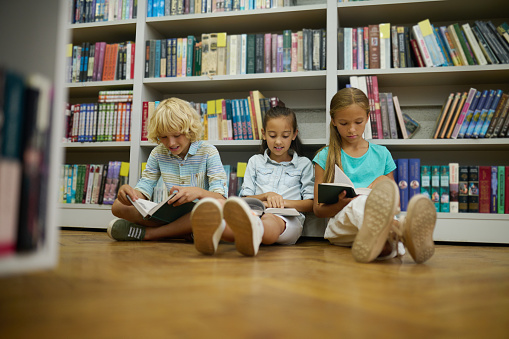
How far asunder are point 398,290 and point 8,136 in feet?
2.36

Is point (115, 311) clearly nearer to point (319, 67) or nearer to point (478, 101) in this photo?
point (319, 67)

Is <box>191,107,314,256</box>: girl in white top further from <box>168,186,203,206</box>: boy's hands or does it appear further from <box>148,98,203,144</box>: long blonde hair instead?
<box>148,98,203,144</box>: long blonde hair

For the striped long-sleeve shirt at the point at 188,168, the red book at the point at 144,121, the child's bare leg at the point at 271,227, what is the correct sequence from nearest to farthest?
the child's bare leg at the point at 271,227, the striped long-sleeve shirt at the point at 188,168, the red book at the point at 144,121

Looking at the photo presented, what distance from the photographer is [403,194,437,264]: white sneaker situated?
1.07 meters

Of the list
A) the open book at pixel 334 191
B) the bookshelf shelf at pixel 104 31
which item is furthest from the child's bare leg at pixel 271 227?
the bookshelf shelf at pixel 104 31

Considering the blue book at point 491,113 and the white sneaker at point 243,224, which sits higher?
the blue book at point 491,113

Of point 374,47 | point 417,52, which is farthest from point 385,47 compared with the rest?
point 417,52

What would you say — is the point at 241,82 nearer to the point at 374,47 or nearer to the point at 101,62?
the point at 374,47

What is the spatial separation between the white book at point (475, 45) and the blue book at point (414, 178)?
0.57 meters

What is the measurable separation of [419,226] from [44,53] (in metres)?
0.98

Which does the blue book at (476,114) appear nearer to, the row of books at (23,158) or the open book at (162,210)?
the open book at (162,210)

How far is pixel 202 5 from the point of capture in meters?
2.26

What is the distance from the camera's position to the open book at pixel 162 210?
1.49 metres

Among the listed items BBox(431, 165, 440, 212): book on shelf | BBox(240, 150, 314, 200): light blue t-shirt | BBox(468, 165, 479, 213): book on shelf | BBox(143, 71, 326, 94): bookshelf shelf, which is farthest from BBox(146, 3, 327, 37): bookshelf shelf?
BBox(468, 165, 479, 213): book on shelf
